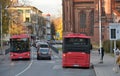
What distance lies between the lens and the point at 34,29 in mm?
182875

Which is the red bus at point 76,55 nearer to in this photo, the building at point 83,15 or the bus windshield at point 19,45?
the bus windshield at point 19,45

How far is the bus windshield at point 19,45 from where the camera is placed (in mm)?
52031

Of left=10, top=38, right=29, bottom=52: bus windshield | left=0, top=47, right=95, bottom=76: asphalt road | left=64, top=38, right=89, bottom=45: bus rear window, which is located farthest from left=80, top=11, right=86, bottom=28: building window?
left=64, top=38, right=89, bottom=45: bus rear window

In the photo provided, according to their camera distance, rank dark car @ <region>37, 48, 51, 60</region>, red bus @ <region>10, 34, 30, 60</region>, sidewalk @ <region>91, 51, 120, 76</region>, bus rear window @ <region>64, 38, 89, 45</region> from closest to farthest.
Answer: sidewalk @ <region>91, 51, 120, 76</region> < bus rear window @ <region>64, 38, 89, 45</region> < red bus @ <region>10, 34, 30, 60</region> < dark car @ <region>37, 48, 51, 60</region>

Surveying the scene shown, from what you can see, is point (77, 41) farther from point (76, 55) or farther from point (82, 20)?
Result: point (82, 20)

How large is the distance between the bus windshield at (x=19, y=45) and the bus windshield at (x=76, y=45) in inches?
555

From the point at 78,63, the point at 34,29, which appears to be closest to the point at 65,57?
the point at 78,63

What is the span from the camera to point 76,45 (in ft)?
125

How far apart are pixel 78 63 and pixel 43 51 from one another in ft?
57.7

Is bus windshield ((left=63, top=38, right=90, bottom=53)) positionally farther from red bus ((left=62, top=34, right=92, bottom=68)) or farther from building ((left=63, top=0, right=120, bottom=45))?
building ((left=63, top=0, right=120, bottom=45))

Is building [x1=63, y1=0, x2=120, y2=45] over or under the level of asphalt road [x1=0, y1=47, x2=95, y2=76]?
over

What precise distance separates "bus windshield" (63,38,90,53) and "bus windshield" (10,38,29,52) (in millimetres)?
14106

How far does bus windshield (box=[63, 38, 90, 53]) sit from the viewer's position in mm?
37969

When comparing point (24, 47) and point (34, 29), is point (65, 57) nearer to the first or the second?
point (24, 47)
